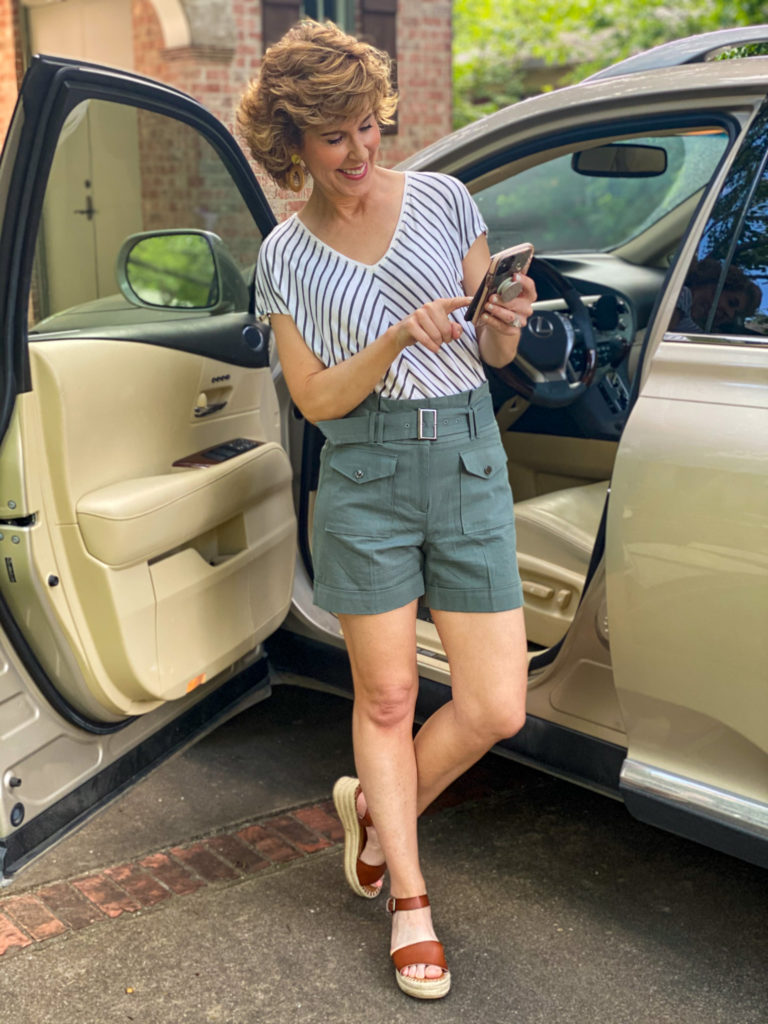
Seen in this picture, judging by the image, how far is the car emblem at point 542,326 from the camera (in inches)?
145

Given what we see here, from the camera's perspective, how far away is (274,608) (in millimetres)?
3008

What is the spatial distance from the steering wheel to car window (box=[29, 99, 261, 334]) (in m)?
0.94

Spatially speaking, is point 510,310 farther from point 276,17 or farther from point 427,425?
point 276,17

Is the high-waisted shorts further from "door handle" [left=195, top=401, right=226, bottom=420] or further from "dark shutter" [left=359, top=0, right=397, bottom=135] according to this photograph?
"dark shutter" [left=359, top=0, right=397, bottom=135]

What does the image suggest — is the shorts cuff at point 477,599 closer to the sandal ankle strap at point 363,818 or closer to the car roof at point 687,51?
the sandal ankle strap at point 363,818

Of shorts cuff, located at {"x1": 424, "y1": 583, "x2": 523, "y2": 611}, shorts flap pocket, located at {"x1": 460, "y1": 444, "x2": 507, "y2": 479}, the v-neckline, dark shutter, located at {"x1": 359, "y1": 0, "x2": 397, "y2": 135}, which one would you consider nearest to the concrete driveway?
shorts cuff, located at {"x1": 424, "y1": 583, "x2": 523, "y2": 611}

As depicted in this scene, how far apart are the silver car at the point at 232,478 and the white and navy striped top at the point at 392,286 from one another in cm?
17

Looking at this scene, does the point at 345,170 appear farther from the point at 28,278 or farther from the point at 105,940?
the point at 105,940

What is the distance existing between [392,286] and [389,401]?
0.72 ft

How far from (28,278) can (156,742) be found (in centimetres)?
107

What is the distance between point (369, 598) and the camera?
2.39 metres

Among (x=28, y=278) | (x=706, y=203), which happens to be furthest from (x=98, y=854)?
(x=706, y=203)

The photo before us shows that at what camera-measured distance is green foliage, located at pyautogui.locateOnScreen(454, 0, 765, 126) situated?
15.6 metres

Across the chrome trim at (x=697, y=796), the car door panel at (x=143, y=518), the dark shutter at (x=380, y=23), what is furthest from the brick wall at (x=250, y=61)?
the chrome trim at (x=697, y=796)
